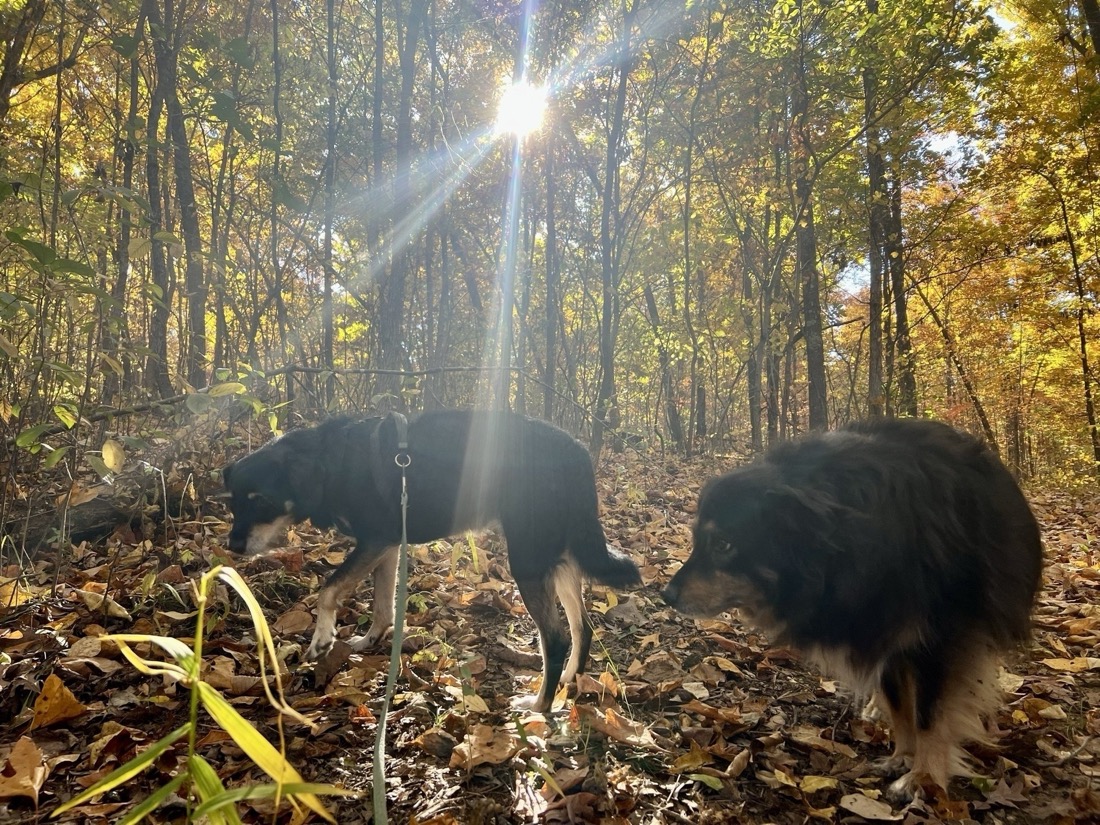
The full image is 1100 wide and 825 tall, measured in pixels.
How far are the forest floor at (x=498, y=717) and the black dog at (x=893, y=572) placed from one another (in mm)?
374

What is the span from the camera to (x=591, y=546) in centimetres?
347

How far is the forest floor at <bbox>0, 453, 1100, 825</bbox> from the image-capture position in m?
2.30

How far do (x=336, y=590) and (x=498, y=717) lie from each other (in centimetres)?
134

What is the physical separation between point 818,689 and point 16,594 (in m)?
4.37

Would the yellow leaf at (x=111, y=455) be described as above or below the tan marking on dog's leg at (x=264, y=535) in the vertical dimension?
above

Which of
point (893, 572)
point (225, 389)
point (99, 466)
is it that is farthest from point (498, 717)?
point (99, 466)

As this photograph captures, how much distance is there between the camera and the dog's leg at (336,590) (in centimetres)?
350

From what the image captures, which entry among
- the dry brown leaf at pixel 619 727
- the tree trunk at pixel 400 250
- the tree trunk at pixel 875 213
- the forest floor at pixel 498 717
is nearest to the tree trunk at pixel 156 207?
the tree trunk at pixel 400 250

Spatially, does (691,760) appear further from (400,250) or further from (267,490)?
(400,250)

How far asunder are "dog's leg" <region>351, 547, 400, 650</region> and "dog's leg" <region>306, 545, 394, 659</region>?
0.07 ft

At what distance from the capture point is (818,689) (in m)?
3.42

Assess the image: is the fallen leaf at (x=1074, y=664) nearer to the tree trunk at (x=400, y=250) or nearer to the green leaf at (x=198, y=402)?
the green leaf at (x=198, y=402)

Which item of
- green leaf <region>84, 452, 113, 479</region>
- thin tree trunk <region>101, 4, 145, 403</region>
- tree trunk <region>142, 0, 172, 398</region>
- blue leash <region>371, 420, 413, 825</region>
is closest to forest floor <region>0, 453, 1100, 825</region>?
blue leash <region>371, 420, 413, 825</region>

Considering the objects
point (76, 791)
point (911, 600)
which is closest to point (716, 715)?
point (911, 600)
